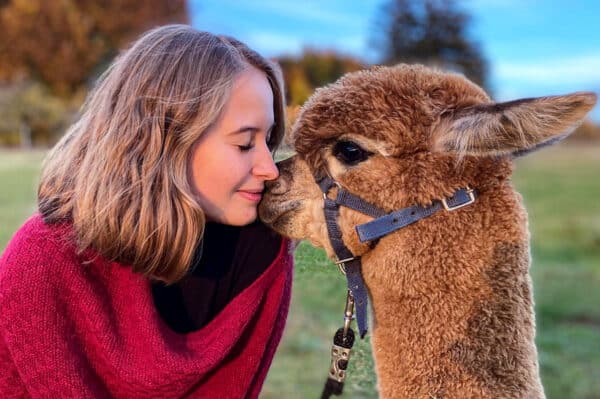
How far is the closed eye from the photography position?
1.90m

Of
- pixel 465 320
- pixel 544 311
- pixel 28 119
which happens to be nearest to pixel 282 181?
pixel 465 320

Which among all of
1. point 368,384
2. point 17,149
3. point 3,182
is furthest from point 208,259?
point 17,149

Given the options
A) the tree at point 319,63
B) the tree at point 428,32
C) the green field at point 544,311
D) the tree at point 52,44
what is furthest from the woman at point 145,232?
the tree at point 52,44

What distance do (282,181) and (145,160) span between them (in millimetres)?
451

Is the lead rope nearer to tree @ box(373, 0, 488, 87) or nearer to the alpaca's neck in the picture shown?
the alpaca's neck

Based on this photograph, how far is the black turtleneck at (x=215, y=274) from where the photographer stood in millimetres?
2094

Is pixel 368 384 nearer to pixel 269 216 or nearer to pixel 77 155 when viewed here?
pixel 269 216

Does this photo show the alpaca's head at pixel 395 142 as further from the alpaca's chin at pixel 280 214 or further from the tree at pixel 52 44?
the tree at pixel 52 44

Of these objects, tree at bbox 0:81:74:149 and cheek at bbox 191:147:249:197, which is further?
tree at bbox 0:81:74:149

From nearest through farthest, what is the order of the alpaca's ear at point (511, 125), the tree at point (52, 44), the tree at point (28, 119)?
the alpaca's ear at point (511, 125)
the tree at point (28, 119)
the tree at point (52, 44)

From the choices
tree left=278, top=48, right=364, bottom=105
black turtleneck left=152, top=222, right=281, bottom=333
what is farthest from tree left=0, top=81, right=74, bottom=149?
black turtleneck left=152, top=222, right=281, bottom=333

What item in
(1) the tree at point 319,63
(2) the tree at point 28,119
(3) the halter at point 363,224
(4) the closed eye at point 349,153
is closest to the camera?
(3) the halter at point 363,224

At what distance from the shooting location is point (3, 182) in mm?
17766

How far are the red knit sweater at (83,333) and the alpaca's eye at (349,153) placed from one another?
659mm
